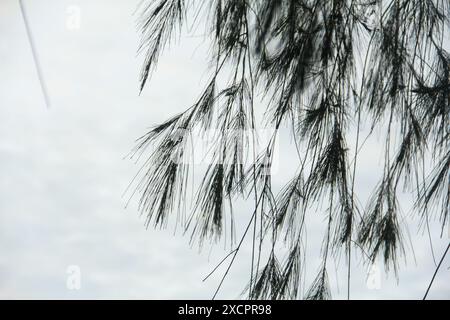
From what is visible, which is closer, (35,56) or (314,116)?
(314,116)

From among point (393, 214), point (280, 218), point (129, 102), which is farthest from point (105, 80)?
point (393, 214)

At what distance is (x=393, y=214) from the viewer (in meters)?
0.76

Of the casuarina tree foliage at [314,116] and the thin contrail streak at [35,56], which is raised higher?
the thin contrail streak at [35,56]

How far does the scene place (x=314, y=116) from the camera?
75 cm

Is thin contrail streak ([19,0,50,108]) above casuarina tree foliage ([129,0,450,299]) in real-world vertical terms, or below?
above

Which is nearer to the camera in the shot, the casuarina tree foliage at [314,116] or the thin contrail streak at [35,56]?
the casuarina tree foliage at [314,116]

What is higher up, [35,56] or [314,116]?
[35,56]

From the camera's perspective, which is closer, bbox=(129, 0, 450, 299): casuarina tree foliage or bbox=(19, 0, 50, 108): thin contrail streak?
bbox=(129, 0, 450, 299): casuarina tree foliage

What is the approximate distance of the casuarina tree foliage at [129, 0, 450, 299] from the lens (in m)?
0.71

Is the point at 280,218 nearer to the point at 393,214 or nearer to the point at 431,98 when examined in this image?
the point at 393,214

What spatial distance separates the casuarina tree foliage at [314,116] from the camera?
71 centimetres
